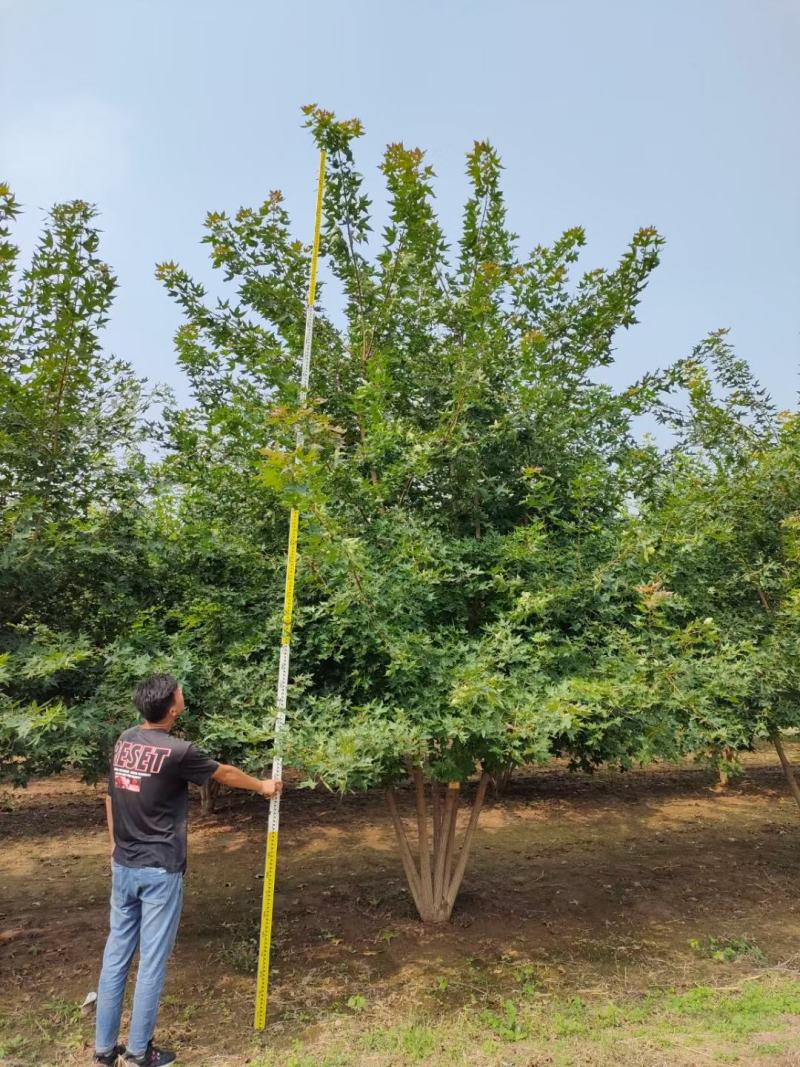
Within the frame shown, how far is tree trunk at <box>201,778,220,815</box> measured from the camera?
10062 millimetres

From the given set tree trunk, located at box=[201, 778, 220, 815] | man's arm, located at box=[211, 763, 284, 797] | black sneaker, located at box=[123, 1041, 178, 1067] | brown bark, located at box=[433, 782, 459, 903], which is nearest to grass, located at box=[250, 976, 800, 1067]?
black sneaker, located at box=[123, 1041, 178, 1067]

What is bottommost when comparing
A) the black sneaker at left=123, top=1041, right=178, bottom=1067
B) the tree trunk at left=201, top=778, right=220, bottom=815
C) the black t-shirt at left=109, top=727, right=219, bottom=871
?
the black sneaker at left=123, top=1041, right=178, bottom=1067

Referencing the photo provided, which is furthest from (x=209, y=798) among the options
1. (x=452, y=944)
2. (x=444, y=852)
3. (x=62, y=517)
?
(x=62, y=517)

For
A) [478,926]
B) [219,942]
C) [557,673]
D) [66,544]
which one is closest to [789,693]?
[557,673]

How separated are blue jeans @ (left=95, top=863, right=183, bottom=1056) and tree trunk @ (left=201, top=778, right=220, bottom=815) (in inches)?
277

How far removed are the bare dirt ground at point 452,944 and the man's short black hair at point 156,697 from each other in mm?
1761

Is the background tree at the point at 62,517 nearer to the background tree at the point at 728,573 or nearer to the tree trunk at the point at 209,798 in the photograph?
the background tree at the point at 728,573

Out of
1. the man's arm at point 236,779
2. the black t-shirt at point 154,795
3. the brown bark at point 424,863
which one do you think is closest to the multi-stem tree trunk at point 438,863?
the brown bark at point 424,863

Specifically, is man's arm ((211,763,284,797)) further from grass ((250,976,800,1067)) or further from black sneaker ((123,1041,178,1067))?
grass ((250,976,800,1067))

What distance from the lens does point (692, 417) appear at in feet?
25.0

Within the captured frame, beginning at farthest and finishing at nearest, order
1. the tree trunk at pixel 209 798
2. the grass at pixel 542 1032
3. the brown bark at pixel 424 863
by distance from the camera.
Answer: the tree trunk at pixel 209 798 → the brown bark at pixel 424 863 → the grass at pixel 542 1032

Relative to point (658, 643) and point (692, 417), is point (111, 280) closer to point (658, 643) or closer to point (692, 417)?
point (658, 643)

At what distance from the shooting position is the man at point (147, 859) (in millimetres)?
3135

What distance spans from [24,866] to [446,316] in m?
7.19
